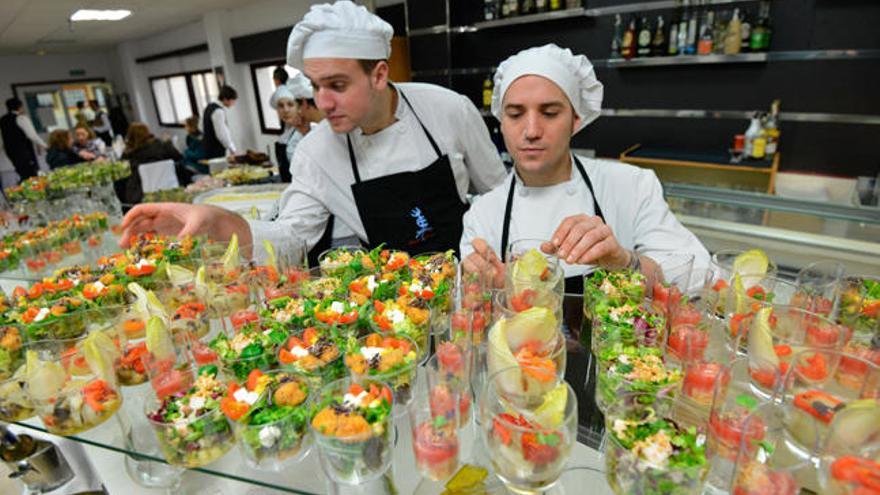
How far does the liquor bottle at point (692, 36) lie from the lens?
4.36 metres

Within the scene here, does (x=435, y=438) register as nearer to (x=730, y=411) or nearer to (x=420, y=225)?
(x=730, y=411)

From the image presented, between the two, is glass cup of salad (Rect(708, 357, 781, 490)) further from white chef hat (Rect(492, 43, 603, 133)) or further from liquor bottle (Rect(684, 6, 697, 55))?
liquor bottle (Rect(684, 6, 697, 55))

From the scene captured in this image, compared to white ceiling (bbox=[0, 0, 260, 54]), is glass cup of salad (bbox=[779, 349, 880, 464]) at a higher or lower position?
lower

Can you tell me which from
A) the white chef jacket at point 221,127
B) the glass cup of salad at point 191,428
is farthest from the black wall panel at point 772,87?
the white chef jacket at point 221,127

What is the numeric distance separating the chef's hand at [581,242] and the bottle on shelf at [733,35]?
3.63m

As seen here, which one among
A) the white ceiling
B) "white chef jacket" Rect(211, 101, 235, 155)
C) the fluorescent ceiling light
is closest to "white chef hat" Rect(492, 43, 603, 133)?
"white chef jacket" Rect(211, 101, 235, 155)

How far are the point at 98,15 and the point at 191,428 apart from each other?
11180 millimetres

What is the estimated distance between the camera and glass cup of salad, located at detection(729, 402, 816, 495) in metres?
0.77

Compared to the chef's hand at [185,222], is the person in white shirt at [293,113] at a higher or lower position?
higher

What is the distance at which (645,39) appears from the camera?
470 centimetres

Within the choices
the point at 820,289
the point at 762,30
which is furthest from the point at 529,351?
the point at 762,30

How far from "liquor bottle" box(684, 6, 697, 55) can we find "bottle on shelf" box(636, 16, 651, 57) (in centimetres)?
37

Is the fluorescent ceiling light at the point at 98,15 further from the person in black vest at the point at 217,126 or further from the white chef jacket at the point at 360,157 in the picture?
the white chef jacket at the point at 360,157

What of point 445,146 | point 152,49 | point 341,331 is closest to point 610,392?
point 341,331
